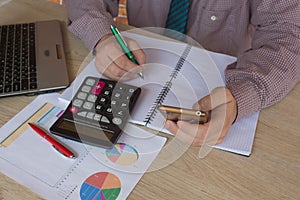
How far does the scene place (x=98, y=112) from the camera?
0.68 metres

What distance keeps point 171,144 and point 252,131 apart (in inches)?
6.6

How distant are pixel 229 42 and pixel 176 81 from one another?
0.41m

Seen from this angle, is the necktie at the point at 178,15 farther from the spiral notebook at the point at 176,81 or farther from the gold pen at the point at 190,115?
the gold pen at the point at 190,115

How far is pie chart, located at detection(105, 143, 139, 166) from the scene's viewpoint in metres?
0.62

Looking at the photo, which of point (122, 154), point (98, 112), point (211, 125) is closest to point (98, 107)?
point (98, 112)

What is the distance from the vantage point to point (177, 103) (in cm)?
73

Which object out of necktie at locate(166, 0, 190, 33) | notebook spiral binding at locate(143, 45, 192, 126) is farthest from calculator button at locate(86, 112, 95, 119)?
necktie at locate(166, 0, 190, 33)

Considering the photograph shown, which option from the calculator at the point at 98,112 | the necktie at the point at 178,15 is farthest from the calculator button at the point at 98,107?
the necktie at the point at 178,15

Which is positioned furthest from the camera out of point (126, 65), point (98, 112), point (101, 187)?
point (126, 65)

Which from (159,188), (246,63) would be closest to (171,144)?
(159,188)

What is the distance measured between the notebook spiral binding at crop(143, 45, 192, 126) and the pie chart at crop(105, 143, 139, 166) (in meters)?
0.08

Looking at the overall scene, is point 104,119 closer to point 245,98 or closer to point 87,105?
point 87,105

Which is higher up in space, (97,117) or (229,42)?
(97,117)

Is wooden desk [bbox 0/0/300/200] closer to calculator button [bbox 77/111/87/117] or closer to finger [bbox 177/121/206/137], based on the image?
finger [bbox 177/121/206/137]
